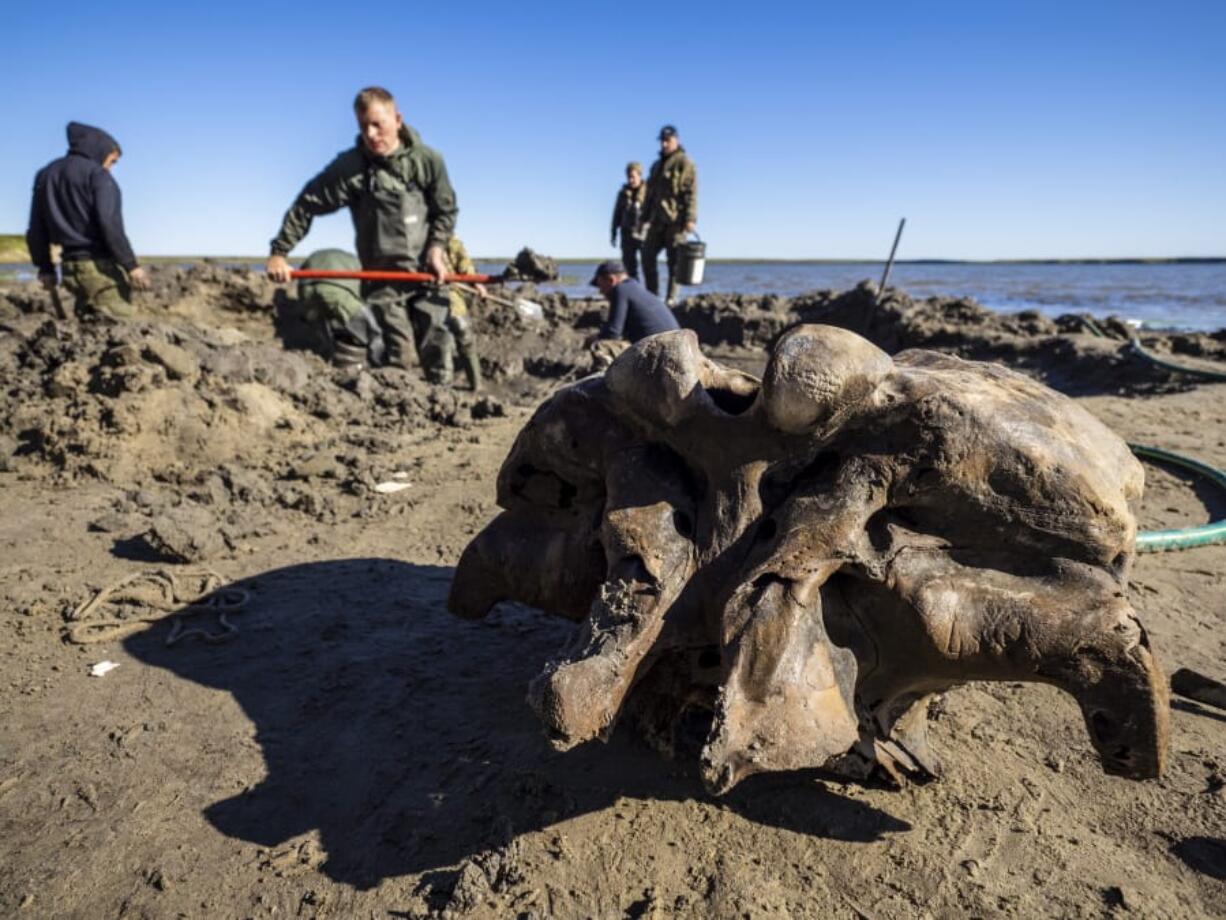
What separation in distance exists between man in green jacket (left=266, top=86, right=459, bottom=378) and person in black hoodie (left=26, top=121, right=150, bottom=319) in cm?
161

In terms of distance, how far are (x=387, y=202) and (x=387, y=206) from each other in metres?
0.03

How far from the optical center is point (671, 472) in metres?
2.28

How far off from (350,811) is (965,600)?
1.70m

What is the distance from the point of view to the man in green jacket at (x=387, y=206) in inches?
253

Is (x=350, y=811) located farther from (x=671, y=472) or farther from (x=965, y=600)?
(x=965, y=600)

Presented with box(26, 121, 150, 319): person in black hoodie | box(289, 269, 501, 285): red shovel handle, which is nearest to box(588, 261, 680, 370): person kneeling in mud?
box(289, 269, 501, 285): red shovel handle

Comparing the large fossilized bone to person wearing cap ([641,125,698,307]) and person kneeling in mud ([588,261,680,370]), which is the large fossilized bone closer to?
person kneeling in mud ([588,261,680,370])

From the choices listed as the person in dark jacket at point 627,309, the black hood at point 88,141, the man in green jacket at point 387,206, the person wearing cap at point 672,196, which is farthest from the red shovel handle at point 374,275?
the person wearing cap at point 672,196

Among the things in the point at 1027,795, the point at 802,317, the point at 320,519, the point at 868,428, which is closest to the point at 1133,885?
the point at 1027,795

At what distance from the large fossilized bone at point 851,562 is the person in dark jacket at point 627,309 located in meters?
5.12

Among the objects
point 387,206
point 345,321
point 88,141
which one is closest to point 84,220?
point 88,141

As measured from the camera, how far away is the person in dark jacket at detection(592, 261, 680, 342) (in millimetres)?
7328

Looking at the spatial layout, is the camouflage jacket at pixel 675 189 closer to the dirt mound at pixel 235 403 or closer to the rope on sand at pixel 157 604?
the dirt mound at pixel 235 403

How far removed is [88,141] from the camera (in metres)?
6.83
